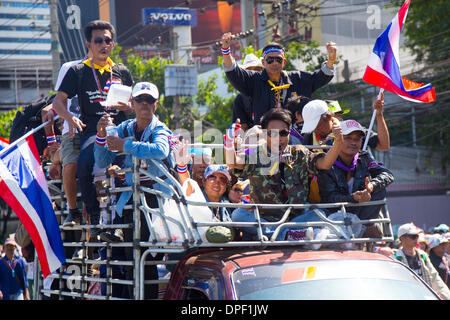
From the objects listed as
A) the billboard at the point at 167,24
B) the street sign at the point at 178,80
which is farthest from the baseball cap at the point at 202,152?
the billboard at the point at 167,24

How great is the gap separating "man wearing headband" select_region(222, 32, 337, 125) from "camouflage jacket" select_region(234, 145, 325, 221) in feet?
5.03

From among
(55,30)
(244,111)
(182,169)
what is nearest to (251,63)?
(244,111)

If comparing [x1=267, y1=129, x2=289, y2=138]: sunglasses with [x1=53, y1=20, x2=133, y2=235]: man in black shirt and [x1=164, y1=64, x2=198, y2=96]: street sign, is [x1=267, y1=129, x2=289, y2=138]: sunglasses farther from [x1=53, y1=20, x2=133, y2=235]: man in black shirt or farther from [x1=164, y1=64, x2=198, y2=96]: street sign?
[x1=164, y1=64, x2=198, y2=96]: street sign

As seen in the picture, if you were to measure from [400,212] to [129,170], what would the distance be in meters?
23.9

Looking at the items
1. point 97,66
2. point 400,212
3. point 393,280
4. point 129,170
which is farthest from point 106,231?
point 400,212

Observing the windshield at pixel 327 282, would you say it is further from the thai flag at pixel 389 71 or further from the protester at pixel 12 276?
the protester at pixel 12 276

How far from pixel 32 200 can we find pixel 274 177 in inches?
88.8

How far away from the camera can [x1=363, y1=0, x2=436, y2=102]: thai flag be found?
241 inches

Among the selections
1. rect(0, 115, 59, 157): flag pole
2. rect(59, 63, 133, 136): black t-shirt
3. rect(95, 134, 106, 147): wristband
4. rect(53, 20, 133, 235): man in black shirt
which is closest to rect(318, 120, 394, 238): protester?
rect(95, 134, 106, 147): wristband

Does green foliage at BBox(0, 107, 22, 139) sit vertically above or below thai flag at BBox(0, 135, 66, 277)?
above

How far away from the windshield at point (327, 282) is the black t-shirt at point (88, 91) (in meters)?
2.93

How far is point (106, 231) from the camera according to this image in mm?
5488

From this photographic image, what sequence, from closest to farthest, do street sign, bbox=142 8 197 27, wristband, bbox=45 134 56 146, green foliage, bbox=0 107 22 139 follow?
wristband, bbox=45 134 56 146 < green foliage, bbox=0 107 22 139 < street sign, bbox=142 8 197 27

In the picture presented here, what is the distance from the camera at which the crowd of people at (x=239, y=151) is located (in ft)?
16.5
